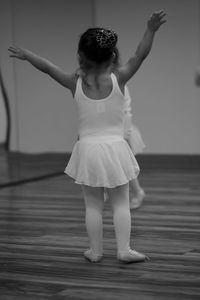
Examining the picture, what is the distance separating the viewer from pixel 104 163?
3.82 m

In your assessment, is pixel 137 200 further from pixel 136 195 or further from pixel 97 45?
pixel 97 45

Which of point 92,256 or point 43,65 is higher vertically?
point 43,65

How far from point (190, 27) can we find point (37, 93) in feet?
6.77

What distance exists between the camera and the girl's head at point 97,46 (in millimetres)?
3797

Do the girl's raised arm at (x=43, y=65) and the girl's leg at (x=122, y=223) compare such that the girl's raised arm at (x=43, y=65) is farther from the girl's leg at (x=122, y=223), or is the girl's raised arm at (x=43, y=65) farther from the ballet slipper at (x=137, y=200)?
the ballet slipper at (x=137, y=200)

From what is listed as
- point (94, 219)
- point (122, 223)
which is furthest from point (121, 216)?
point (94, 219)

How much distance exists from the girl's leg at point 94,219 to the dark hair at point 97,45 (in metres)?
0.70

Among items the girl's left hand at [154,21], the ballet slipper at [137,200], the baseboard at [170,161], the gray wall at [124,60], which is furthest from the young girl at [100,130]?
the baseboard at [170,161]

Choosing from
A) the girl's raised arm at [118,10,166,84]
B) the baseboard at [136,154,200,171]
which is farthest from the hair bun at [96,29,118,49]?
the baseboard at [136,154,200,171]

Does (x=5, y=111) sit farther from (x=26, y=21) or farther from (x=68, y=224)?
(x=68, y=224)

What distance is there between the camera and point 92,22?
30.3ft

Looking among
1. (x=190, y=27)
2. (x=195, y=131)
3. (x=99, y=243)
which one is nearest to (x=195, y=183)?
(x=195, y=131)

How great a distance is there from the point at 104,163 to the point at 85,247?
29.8 inches

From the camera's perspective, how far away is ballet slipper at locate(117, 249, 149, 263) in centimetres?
387
